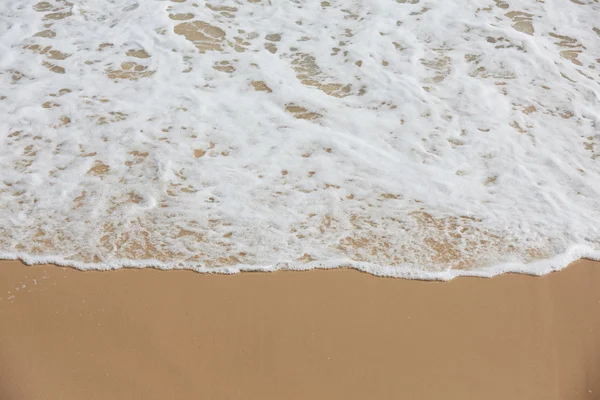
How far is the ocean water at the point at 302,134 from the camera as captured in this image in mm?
3395

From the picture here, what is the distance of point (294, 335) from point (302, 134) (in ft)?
5.91

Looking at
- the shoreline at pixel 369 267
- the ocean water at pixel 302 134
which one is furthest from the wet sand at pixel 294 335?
the ocean water at pixel 302 134

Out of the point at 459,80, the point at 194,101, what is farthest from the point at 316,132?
the point at 459,80

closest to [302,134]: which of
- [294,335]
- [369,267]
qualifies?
[369,267]

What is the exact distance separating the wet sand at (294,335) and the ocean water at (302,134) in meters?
0.15

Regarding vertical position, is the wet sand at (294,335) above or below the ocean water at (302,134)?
below

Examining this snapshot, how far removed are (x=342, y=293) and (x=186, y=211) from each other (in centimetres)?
121

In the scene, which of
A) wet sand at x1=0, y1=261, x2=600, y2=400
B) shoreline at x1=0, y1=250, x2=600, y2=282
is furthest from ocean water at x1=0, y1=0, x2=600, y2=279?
wet sand at x1=0, y1=261, x2=600, y2=400

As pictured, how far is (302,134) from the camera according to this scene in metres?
4.20

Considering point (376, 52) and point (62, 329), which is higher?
point (376, 52)

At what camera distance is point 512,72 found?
4.80m

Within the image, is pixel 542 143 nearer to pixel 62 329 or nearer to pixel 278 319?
pixel 278 319

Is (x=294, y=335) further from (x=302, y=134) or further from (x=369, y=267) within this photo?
(x=302, y=134)

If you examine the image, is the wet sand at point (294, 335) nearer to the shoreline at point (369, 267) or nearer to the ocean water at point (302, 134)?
the shoreline at point (369, 267)
